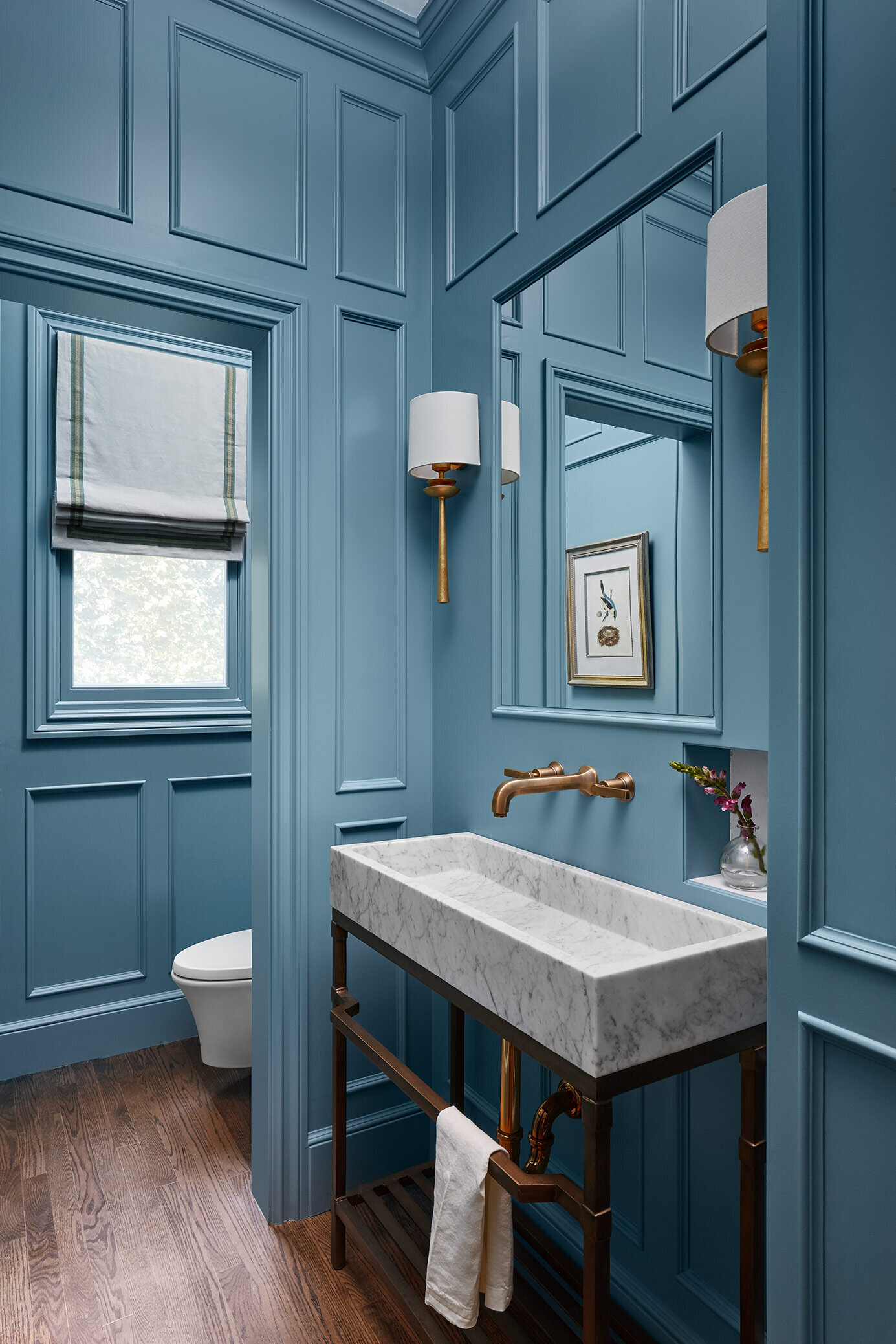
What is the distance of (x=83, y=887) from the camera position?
2.67m

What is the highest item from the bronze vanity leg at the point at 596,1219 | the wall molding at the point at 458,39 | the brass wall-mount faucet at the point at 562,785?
the wall molding at the point at 458,39

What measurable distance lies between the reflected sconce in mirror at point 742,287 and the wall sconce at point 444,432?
71cm

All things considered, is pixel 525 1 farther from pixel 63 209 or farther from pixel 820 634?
pixel 820 634

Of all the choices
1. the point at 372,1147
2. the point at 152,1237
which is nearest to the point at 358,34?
the point at 372,1147

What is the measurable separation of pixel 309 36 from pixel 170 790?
7.21ft

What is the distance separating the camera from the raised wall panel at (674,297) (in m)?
1.33

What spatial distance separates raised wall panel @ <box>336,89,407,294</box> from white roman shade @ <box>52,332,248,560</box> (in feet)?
3.43

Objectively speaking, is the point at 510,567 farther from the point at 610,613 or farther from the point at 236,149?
the point at 236,149

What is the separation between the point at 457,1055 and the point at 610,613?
1024 millimetres

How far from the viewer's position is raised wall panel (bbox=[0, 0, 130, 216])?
5.33 ft

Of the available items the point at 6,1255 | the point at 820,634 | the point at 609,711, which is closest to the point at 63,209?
the point at 609,711

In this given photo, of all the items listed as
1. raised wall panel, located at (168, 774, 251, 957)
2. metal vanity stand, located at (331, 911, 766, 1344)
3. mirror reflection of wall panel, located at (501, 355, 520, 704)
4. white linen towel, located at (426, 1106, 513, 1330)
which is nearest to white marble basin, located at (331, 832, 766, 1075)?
metal vanity stand, located at (331, 911, 766, 1344)

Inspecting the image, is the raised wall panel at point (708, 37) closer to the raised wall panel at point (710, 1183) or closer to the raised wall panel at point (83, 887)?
the raised wall panel at point (710, 1183)

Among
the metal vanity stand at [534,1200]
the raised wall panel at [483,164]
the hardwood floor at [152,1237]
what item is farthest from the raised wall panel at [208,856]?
the raised wall panel at [483,164]
